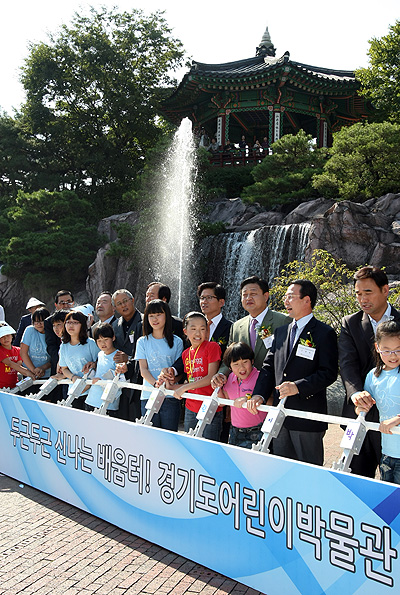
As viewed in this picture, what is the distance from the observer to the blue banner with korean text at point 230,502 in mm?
2475

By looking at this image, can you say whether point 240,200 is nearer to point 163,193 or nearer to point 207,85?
point 163,193

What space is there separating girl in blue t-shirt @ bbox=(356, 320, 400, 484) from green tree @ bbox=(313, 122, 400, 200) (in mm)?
12489

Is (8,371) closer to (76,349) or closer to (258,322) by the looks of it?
(76,349)

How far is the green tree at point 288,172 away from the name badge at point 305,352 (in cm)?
1354

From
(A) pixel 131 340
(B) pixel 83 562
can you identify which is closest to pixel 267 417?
(B) pixel 83 562

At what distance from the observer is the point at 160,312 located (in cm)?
451

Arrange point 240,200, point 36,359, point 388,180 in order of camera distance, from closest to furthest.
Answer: point 36,359, point 388,180, point 240,200

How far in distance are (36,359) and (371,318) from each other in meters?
3.99

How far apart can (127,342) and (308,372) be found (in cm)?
229

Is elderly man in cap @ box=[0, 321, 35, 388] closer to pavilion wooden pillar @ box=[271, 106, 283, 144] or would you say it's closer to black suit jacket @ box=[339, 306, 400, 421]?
black suit jacket @ box=[339, 306, 400, 421]

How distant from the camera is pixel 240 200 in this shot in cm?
1905

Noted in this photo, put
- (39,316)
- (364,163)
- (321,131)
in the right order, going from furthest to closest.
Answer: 1. (321,131)
2. (364,163)
3. (39,316)

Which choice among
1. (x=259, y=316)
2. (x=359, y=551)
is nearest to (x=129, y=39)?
(x=259, y=316)

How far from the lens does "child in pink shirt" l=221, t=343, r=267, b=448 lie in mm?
3773
